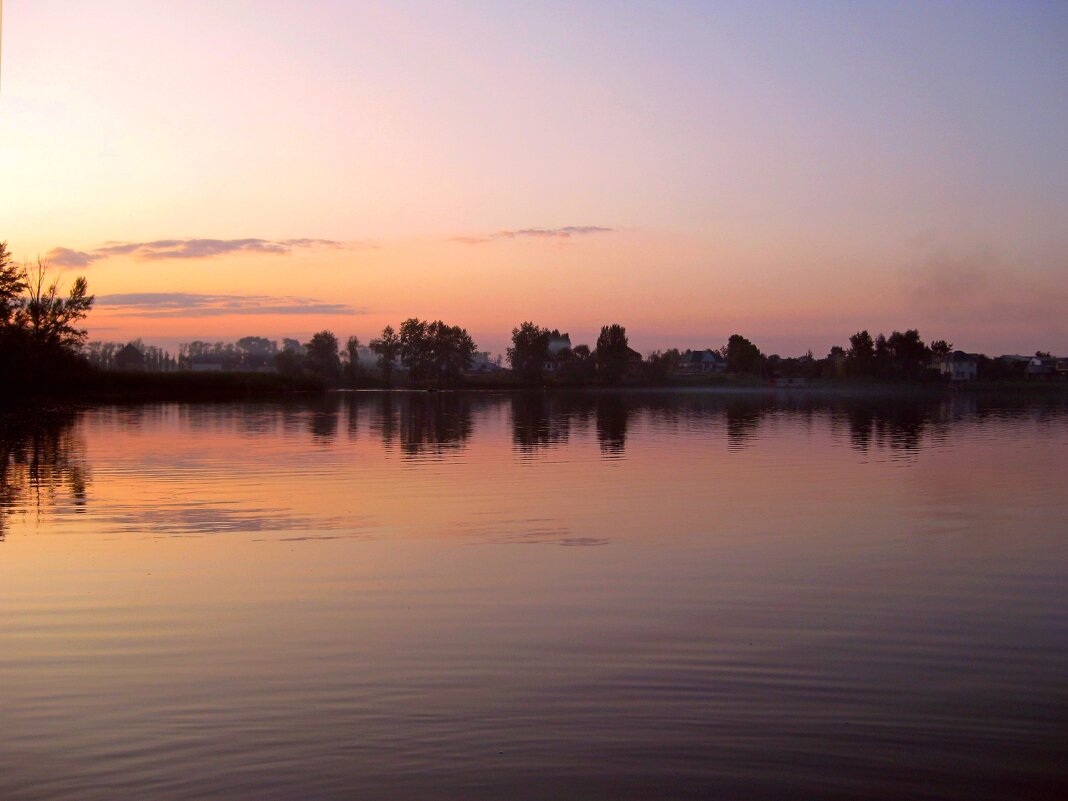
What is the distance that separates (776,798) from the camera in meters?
6.73

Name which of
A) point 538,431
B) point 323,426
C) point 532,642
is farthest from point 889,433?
point 532,642

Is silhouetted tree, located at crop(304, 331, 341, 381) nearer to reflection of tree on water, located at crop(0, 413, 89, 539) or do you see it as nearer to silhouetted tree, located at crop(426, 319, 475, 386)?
silhouetted tree, located at crop(426, 319, 475, 386)

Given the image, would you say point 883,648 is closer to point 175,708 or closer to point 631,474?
point 175,708

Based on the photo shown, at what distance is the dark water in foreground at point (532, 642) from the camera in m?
7.25

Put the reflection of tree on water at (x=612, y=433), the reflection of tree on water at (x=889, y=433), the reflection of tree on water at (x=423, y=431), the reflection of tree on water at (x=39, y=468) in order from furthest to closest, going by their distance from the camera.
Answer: the reflection of tree on water at (x=889, y=433), the reflection of tree on water at (x=423, y=431), the reflection of tree on water at (x=612, y=433), the reflection of tree on water at (x=39, y=468)

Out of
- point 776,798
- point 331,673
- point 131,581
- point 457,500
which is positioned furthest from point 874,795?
point 457,500

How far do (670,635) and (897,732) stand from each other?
10.8ft

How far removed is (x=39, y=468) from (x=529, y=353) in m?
167

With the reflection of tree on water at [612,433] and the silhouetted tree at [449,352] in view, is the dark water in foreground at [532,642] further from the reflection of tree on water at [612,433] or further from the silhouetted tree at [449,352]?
the silhouetted tree at [449,352]

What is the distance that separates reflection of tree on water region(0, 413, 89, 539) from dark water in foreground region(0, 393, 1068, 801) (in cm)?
30

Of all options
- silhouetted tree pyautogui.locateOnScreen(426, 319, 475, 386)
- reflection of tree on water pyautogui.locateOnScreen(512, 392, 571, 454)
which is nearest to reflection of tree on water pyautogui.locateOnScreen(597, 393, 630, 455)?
reflection of tree on water pyautogui.locateOnScreen(512, 392, 571, 454)

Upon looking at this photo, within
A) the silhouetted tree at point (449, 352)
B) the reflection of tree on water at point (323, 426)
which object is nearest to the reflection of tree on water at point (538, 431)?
the reflection of tree on water at point (323, 426)

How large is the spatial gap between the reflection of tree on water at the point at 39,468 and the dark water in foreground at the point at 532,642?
30 cm

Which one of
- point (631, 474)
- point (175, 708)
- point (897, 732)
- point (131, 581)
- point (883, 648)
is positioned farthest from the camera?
point (631, 474)
